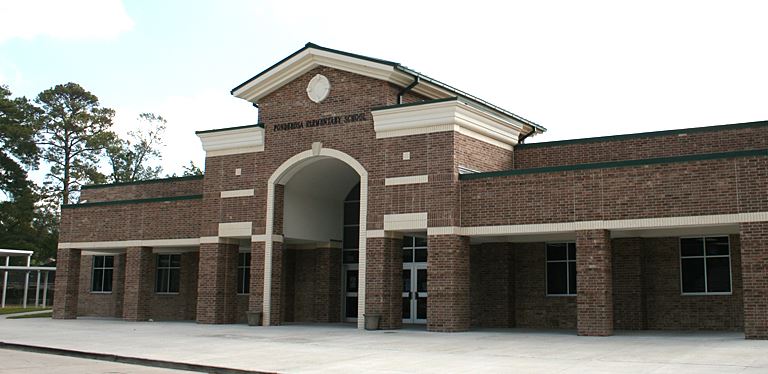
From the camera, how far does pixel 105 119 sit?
68312 millimetres

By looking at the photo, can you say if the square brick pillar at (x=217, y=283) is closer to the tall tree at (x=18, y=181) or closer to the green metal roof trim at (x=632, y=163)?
the green metal roof trim at (x=632, y=163)

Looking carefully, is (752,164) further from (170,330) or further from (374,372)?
(170,330)

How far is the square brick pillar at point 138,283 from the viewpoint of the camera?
102 feet

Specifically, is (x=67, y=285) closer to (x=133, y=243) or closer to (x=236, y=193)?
(x=133, y=243)

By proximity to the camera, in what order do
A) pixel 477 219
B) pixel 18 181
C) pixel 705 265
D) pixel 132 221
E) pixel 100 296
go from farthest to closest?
pixel 18 181 < pixel 100 296 < pixel 132 221 < pixel 705 265 < pixel 477 219

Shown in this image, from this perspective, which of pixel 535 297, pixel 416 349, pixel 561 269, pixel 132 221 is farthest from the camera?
pixel 132 221

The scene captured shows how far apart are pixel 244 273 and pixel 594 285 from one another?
15936mm

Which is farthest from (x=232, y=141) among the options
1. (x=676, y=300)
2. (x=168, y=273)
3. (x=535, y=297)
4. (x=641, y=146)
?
(x=676, y=300)

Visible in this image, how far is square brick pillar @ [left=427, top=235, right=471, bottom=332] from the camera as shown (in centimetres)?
2361

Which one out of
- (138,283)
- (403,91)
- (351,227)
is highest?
(403,91)

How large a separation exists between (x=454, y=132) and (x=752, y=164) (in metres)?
8.25

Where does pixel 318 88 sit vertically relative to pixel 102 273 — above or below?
above

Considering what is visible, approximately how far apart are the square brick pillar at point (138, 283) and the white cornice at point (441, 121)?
38.2 feet

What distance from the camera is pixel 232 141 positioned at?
94.9 feet
